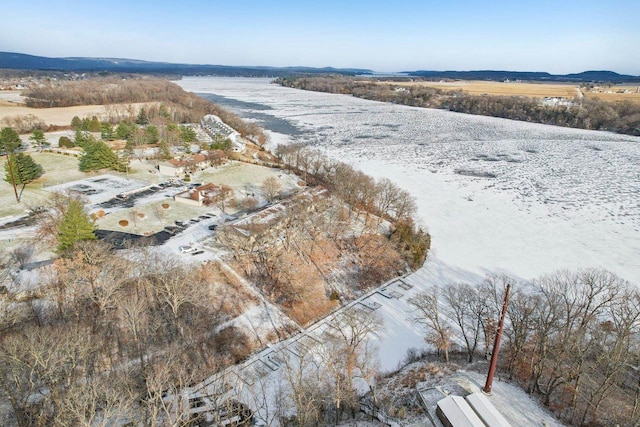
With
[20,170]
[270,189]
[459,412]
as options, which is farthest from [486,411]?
[20,170]

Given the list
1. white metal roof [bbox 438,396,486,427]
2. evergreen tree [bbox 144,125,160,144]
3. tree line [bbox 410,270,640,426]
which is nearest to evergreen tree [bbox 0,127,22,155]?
evergreen tree [bbox 144,125,160,144]

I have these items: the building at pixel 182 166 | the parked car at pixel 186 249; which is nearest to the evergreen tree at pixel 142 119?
the building at pixel 182 166

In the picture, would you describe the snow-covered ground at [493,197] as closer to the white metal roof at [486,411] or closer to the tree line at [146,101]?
the white metal roof at [486,411]

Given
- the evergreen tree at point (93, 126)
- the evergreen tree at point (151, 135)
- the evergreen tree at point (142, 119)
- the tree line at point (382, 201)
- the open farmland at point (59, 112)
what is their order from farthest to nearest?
1. the evergreen tree at point (142, 119)
2. the open farmland at point (59, 112)
3. the evergreen tree at point (93, 126)
4. the evergreen tree at point (151, 135)
5. the tree line at point (382, 201)

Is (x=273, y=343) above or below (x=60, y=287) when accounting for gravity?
below

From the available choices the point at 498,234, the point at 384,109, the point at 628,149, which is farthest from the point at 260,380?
the point at 384,109

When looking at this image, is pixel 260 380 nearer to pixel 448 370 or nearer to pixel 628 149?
pixel 448 370
